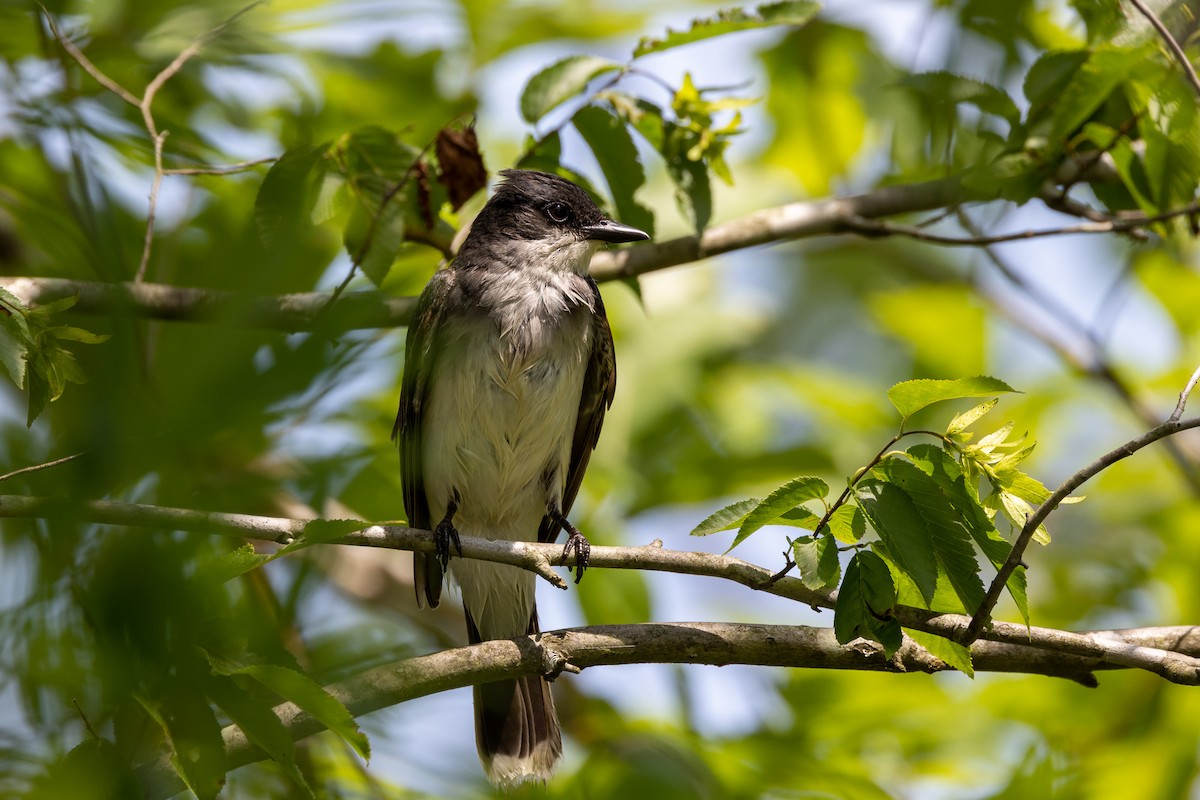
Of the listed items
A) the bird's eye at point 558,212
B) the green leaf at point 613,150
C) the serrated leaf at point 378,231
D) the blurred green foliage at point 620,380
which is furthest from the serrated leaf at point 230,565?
the bird's eye at point 558,212

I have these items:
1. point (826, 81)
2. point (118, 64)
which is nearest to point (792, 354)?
point (826, 81)

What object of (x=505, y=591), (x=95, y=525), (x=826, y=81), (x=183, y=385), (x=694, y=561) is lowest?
(x=505, y=591)

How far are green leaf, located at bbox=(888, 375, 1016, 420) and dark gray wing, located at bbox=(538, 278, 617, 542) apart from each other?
108 inches

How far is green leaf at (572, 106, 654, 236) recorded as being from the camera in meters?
4.46

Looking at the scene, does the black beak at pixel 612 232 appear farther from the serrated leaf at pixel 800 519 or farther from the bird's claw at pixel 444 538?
the serrated leaf at pixel 800 519

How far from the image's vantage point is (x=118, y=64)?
216 inches

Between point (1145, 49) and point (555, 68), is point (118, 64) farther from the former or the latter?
point (1145, 49)

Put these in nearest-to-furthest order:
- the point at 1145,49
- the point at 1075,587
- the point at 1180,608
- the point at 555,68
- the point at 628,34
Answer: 1. the point at 1145,49
2. the point at 555,68
3. the point at 1180,608
4. the point at 1075,587
5. the point at 628,34

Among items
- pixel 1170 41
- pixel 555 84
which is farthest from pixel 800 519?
pixel 555 84

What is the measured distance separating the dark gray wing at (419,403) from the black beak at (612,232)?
0.68m

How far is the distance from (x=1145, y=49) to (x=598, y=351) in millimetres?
2635

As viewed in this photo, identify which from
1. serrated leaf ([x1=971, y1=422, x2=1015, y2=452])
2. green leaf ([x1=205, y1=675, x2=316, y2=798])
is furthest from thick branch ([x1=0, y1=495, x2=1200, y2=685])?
green leaf ([x1=205, y1=675, x2=316, y2=798])

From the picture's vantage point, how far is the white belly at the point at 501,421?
5207 millimetres

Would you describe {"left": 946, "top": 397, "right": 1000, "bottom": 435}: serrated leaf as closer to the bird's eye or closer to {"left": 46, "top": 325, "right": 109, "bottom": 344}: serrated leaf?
{"left": 46, "top": 325, "right": 109, "bottom": 344}: serrated leaf
